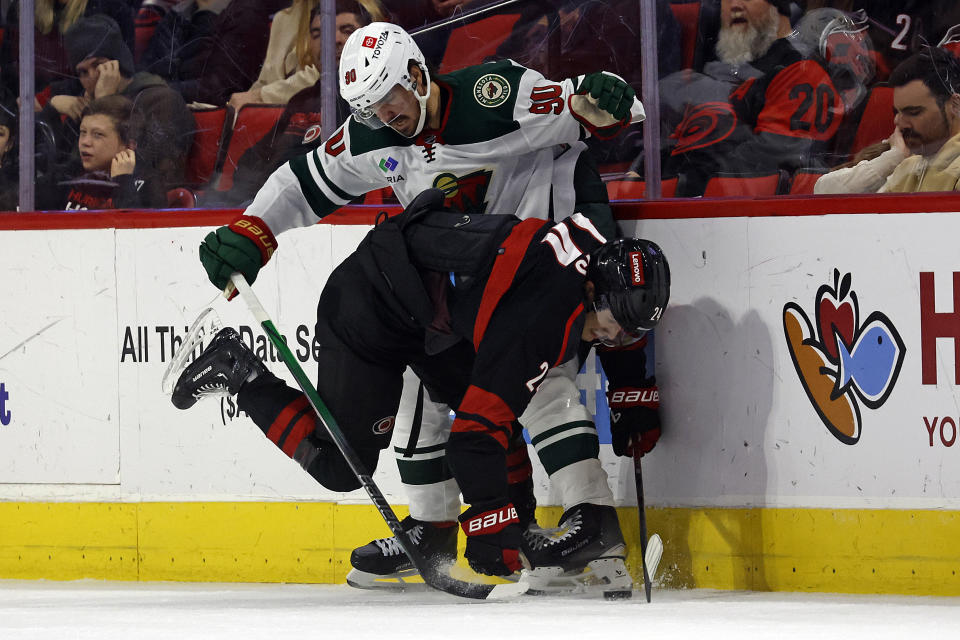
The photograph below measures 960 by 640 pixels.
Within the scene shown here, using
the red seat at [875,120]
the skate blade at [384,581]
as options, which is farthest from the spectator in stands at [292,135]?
the red seat at [875,120]

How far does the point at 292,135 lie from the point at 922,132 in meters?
1.67

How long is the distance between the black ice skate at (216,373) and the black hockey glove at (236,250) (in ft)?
0.56

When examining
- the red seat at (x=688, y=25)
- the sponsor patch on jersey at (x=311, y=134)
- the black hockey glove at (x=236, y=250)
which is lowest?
the black hockey glove at (x=236, y=250)

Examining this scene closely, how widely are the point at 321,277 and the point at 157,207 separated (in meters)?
0.55

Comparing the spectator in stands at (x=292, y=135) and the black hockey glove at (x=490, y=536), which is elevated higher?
the spectator in stands at (x=292, y=135)

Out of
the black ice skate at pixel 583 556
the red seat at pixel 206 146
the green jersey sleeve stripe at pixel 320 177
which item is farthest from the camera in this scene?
the red seat at pixel 206 146

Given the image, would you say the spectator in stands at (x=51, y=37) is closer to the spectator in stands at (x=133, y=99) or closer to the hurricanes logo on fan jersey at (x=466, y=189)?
the spectator in stands at (x=133, y=99)

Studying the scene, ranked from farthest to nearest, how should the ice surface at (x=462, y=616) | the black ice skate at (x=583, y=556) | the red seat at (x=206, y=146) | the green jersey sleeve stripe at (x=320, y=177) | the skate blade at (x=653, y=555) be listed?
the red seat at (x=206, y=146) → the green jersey sleeve stripe at (x=320, y=177) → the black ice skate at (x=583, y=556) → the skate blade at (x=653, y=555) → the ice surface at (x=462, y=616)

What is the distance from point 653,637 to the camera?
2514mm

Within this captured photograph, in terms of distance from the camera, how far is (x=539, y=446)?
11.0ft

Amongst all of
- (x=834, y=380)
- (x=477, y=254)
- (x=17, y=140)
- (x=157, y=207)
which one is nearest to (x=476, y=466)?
(x=477, y=254)

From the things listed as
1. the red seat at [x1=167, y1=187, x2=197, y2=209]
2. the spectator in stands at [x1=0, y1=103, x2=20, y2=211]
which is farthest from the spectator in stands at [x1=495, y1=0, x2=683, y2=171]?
the spectator in stands at [x1=0, y1=103, x2=20, y2=211]

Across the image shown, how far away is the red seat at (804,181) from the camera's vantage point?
130 inches

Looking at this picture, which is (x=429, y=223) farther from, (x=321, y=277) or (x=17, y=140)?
(x=17, y=140)
